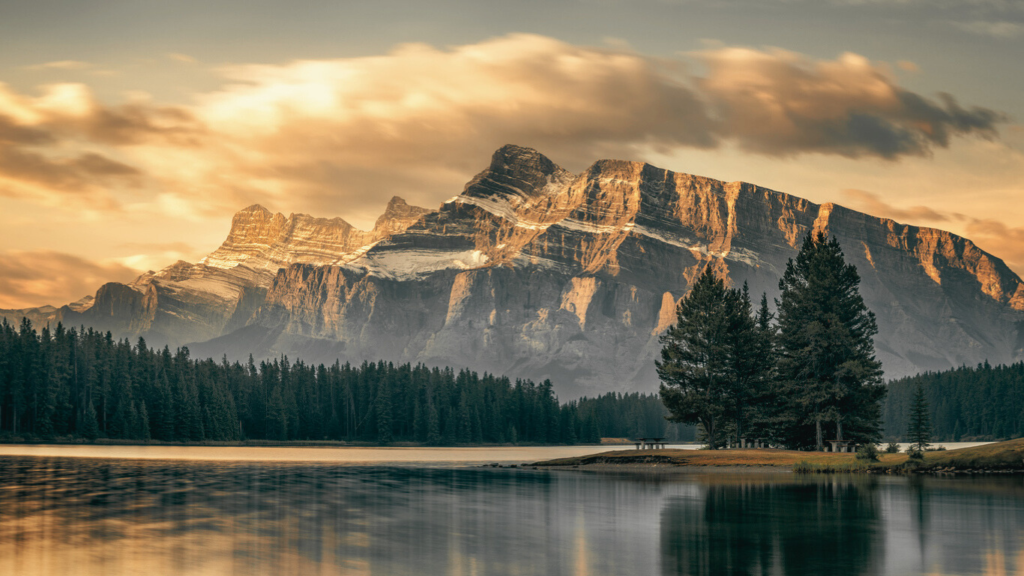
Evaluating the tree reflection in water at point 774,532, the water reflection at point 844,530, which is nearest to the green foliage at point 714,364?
the water reflection at point 844,530

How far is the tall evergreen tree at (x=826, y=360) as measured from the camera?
78.2 meters

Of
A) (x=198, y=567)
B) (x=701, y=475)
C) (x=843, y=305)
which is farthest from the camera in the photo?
(x=843, y=305)

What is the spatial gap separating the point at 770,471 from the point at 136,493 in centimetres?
4378

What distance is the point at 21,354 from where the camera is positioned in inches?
6496

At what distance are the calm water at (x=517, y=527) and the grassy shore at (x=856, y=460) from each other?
23.4ft

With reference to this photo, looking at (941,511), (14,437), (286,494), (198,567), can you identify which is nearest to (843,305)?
(941,511)

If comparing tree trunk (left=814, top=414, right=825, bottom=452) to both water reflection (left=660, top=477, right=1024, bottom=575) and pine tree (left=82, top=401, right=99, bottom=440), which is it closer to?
water reflection (left=660, top=477, right=1024, bottom=575)

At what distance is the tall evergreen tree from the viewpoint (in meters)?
78.2

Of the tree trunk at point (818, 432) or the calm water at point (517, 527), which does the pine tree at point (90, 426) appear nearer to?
the calm water at point (517, 527)

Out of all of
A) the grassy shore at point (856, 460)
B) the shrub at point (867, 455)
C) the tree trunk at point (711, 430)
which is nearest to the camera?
the grassy shore at point (856, 460)

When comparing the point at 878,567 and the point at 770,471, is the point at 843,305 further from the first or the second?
the point at 878,567

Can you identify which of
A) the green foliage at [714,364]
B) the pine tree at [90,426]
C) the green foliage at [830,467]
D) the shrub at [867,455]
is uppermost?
the green foliage at [714,364]

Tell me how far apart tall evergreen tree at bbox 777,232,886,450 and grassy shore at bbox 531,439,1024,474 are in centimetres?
480

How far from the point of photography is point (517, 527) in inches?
1463
